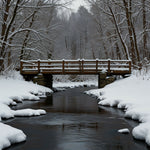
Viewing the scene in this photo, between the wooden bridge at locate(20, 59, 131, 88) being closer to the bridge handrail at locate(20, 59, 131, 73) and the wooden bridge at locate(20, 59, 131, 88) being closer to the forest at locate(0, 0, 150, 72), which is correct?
the bridge handrail at locate(20, 59, 131, 73)

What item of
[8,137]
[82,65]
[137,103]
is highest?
[82,65]

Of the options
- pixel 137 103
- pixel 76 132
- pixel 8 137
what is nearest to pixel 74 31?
pixel 137 103

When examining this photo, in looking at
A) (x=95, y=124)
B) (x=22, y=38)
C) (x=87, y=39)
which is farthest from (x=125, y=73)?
(x=87, y=39)

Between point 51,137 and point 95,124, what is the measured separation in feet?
7.18

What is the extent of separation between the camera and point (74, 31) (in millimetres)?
56656

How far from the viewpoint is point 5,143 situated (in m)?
5.96

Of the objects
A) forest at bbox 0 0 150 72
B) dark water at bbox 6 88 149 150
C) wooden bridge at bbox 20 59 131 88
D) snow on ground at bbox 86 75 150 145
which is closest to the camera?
dark water at bbox 6 88 149 150

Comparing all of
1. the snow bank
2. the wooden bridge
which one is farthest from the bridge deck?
the snow bank

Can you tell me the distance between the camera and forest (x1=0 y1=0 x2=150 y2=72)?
Result: 19966 mm

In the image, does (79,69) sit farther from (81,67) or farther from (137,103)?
(137,103)

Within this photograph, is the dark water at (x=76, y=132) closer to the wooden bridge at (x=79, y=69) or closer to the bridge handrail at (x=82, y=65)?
the wooden bridge at (x=79, y=69)

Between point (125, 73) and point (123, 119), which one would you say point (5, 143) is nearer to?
point (123, 119)

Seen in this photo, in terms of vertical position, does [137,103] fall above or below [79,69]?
below

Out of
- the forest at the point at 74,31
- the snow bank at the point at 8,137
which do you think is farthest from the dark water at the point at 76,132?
the forest at the point at 74,31
